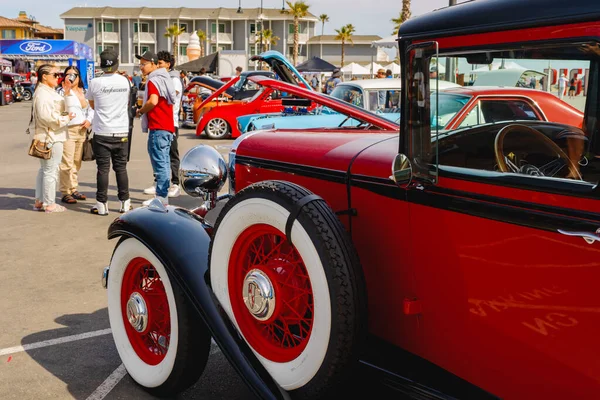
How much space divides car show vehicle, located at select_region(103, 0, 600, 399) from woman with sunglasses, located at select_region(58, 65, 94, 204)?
5.61 meters

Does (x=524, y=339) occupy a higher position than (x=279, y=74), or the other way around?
(x=279, y=74)

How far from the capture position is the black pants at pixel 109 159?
7.30 metres

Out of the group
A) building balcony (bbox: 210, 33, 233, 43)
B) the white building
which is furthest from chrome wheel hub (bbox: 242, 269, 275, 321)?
building balcony (bbox: 210, 33, 233, 43)

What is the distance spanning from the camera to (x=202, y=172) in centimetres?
379

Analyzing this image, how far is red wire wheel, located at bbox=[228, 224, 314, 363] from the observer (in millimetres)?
2508

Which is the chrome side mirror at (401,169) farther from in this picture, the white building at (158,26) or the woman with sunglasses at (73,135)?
the white building at (158,26)

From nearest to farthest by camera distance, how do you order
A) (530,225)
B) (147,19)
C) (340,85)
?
(530,225)
(340,85)
(147,19)

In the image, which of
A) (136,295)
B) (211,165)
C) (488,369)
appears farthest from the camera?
(211,165)

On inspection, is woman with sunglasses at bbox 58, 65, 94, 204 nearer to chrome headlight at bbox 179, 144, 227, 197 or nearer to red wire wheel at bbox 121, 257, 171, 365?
chrome headlight at bbox 179, 144, 227, 197

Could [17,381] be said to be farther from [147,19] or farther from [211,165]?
[147,19]

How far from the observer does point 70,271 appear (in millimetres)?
5469

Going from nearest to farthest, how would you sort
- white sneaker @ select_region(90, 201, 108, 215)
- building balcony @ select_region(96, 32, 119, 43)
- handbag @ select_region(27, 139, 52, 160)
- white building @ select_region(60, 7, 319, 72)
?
handbag @ select_region(27, 139, 52, 160), white sneaker @ select_region(90, 201, 108, 215), white building @ select_region(60, 7, 319, 72), building balcony @ select_region(96, 32, 119, 43)

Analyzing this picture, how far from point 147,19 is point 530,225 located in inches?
3121

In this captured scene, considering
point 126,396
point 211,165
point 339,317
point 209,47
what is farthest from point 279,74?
point 209,47
